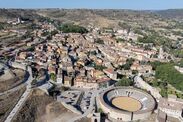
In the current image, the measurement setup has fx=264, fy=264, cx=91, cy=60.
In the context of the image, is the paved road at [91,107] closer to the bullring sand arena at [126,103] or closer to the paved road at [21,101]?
the bullring sand arena at [126,103]

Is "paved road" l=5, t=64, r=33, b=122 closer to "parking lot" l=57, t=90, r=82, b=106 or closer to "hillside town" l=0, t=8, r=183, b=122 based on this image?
"hillside town" l=0, t=8, r=183, b=122

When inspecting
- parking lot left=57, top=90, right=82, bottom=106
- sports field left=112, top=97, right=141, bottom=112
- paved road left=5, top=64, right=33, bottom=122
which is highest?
paved road left=5, top=64, right=33, bottom=122

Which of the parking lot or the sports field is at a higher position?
the parking lot

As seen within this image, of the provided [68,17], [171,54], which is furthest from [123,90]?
[68,17]

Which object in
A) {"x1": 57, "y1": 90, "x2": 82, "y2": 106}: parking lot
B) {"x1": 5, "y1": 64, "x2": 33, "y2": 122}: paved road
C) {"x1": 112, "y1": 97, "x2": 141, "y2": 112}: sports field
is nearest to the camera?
{"x1": 5, "y1": 64, "x2": 33, "y2": 122}: paved road

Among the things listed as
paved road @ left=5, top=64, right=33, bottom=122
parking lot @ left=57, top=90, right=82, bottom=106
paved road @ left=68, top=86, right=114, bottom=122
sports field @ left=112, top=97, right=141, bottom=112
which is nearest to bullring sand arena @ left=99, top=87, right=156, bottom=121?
sports field @ left=112, top=97, right=141, bottom=112

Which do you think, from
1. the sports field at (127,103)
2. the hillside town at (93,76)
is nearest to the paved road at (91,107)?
the hillside town at (93,76)

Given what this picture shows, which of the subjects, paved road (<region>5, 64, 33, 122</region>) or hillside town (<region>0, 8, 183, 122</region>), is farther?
hillside town (<region>0, 8, 183, 122</region>)

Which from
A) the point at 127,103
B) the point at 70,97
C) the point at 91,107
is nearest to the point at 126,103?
the point at 127,103

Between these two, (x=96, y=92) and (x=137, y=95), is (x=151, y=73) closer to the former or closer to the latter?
(x=137, y=95)
